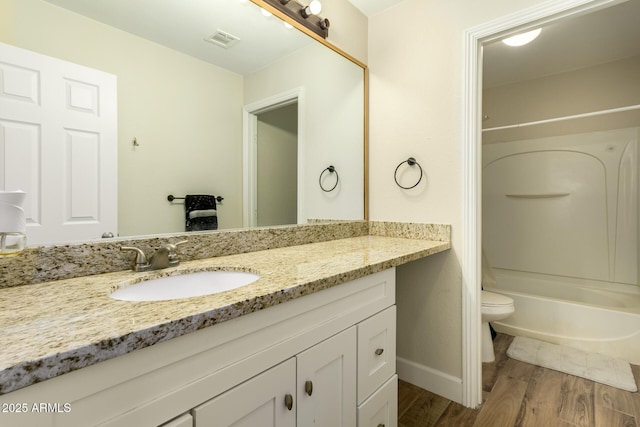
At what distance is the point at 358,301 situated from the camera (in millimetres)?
1046

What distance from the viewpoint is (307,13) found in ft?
5.16

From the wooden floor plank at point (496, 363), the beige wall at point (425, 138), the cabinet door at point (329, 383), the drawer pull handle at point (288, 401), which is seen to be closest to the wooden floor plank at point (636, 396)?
the wooden floor plank at point (496, 363)

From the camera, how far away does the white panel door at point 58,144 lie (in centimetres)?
79

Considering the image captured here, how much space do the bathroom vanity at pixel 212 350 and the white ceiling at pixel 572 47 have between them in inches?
79.5

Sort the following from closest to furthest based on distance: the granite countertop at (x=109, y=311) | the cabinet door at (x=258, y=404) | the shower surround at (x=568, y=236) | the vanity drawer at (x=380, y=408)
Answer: the granite countertop at (x=109, y=311), the cabinet door at (x=258, y=404), the vanity drawer at (x=380, y=408), the shower surround at (x=568, y=236)

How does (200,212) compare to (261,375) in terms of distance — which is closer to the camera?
(261,375)

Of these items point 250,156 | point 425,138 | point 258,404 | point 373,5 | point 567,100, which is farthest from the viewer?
point 567,100

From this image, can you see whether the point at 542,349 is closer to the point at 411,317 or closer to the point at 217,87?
the point at 411,317

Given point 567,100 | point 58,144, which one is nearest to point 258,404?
point 58,144

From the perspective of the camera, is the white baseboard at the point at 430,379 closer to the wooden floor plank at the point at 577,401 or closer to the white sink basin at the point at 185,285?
the wooden floor plank at the point at 577,401

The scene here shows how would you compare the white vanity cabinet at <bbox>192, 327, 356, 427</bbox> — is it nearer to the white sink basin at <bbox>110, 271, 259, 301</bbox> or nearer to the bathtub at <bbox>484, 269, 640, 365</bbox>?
the white sink basin at <bbox>110, 271, 259, 301</bbox>

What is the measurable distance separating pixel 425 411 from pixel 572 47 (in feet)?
9.03

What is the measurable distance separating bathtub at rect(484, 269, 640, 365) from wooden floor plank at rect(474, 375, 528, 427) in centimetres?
71

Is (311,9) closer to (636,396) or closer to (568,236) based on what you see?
(636,396)
